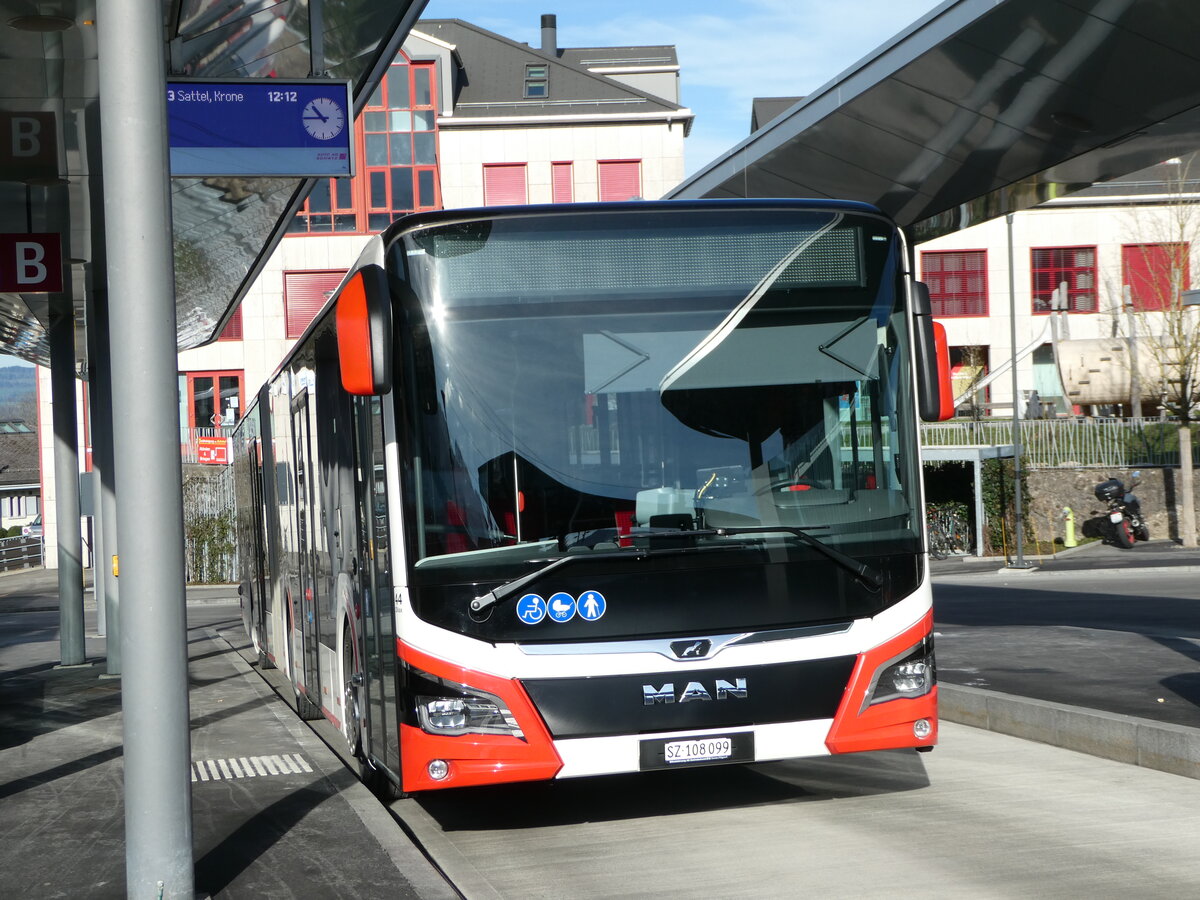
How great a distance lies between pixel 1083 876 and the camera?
6.00m

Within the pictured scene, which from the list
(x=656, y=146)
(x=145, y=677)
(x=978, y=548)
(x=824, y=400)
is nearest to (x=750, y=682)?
(x=824, y=400)

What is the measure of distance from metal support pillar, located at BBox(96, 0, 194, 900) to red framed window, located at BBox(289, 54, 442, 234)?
Result: 146ft

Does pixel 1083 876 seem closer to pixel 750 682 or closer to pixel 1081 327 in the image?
pixel 750 682

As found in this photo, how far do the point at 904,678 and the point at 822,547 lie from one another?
0.77 meters

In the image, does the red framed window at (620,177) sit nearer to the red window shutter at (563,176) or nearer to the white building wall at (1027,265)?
the red window shutter at (563,176)

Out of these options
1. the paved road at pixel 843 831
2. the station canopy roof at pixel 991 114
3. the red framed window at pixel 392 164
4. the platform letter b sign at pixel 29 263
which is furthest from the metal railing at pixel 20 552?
the paved road at pixel 843 831

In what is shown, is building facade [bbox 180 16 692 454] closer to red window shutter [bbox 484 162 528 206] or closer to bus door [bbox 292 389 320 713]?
red window shutter [bbox 484 162 528 206]

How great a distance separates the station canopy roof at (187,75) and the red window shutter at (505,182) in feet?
115

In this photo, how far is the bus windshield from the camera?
6.86 meters

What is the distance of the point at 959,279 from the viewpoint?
5094 centimetres

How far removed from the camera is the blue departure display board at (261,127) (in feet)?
30.9

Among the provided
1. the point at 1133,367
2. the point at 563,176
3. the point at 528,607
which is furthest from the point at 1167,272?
the point at 528,607

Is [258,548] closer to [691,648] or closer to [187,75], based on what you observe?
[187,75]

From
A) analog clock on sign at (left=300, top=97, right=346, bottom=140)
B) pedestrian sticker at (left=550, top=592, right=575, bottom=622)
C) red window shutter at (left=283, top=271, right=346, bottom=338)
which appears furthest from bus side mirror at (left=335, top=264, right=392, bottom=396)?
red window shutter at (left=283, top=271, right=346, bottom=338)
